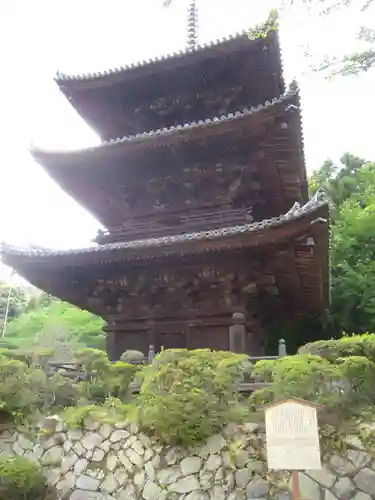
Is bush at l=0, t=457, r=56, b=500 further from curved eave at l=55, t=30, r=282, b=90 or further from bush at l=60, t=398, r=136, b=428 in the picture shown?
curved eave at l=55, t=30, r=282, b=90

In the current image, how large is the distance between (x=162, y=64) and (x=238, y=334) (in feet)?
20.8

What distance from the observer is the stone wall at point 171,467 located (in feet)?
18.5

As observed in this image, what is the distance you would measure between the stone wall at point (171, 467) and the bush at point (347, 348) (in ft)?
2.95

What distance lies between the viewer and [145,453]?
6543mm

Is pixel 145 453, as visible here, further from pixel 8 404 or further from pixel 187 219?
pixel 187 219

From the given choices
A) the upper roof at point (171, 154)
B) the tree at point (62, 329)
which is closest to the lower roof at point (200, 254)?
the upper roof at point (171, 154)

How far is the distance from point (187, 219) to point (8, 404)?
16.7 feet

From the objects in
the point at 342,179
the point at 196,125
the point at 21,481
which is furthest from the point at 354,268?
the point at 21,481

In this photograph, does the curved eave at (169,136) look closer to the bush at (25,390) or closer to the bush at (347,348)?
the bush at (347,348)

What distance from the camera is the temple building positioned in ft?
28.9

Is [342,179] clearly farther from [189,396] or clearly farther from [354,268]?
[189,396]

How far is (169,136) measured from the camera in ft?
31.8

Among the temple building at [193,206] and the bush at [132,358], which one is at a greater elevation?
the temple building at [193,206]

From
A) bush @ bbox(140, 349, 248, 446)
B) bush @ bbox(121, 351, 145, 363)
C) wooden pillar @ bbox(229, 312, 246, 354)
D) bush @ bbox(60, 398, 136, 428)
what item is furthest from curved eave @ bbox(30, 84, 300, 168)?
bush @ bbox(60, 398, 136, 428)
